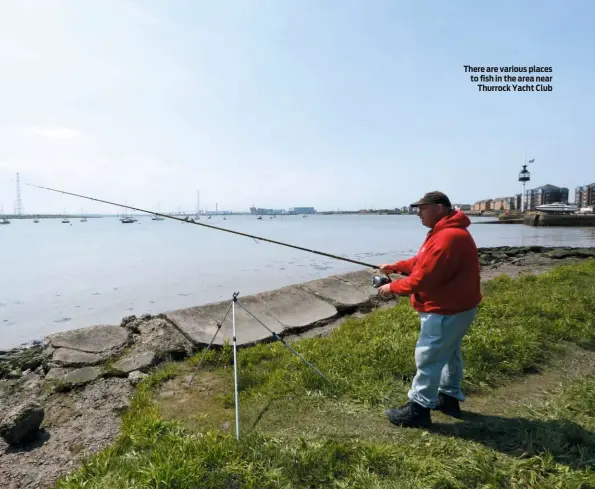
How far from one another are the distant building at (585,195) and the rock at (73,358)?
161460mm

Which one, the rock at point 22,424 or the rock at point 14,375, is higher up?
the rock at point 22,424

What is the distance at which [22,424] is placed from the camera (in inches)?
143

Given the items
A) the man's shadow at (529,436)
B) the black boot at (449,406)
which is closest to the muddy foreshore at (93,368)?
the black boot at (449,406)

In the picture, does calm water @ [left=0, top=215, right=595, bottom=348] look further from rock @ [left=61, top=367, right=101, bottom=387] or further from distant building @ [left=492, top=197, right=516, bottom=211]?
distant building @ [left=492, top=197, right=516, bottom=211]

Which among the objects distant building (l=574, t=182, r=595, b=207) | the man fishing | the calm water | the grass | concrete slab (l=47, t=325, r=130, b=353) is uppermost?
distant building (l=574, t=182, r=595, b=207)

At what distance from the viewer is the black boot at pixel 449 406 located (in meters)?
3.59

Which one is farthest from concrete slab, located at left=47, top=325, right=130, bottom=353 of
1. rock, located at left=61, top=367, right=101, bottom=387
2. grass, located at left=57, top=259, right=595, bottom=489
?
grass, located at left=57, top=259, right=595, bottom=489

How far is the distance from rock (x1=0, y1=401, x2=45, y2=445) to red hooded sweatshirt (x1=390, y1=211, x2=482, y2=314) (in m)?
4.01

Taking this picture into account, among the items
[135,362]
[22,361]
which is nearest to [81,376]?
[135,362]

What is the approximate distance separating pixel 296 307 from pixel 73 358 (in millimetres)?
4609

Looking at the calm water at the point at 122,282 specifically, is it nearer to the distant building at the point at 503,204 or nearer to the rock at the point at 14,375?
the rock at the point at 14,375

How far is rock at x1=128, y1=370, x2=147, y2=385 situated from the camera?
16.3 feet

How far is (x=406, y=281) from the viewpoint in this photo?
3.19 meters

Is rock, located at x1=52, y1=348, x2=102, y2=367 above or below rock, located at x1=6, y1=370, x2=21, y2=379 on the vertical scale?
above
